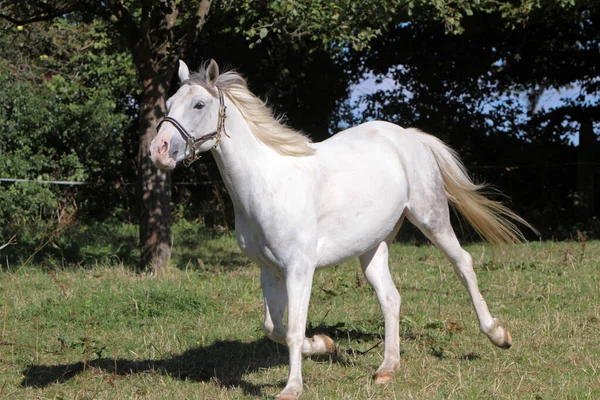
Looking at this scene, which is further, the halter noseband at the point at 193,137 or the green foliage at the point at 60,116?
the green foliage at the point at 60,116

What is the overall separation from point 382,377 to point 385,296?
0.68 meters

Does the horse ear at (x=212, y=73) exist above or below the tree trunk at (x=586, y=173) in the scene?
above

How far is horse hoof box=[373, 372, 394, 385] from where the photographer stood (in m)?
4.73


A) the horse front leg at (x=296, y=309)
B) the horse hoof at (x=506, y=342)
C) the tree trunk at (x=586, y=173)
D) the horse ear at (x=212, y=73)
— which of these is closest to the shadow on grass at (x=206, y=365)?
the horse front leg at (x=296, y=309)

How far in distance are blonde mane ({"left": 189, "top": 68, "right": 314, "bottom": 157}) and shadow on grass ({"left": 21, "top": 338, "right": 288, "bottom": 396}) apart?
1578 millimetres

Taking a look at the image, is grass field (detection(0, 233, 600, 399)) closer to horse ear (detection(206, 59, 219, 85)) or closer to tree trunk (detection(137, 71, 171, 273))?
tree trunk (detection(137, 71, 171, 273))

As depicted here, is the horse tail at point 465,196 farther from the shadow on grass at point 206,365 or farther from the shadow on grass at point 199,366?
the shadow on grass at point 199,366

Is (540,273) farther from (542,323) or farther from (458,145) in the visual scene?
(458,145)

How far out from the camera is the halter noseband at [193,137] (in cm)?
421

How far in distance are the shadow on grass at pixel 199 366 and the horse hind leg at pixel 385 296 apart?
809 millimetres

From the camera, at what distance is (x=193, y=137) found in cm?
427

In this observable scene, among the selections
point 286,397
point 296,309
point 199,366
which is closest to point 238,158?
point 296,309

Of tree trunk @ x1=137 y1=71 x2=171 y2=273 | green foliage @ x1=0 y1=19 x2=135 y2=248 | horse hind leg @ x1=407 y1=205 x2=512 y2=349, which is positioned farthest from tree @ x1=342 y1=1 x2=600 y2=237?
horse hind leg @ x1=407 y1=205 x2=512 y2=349

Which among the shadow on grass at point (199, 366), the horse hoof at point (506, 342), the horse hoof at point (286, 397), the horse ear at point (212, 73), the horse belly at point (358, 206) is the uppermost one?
the horse ear at point (212, 73)
